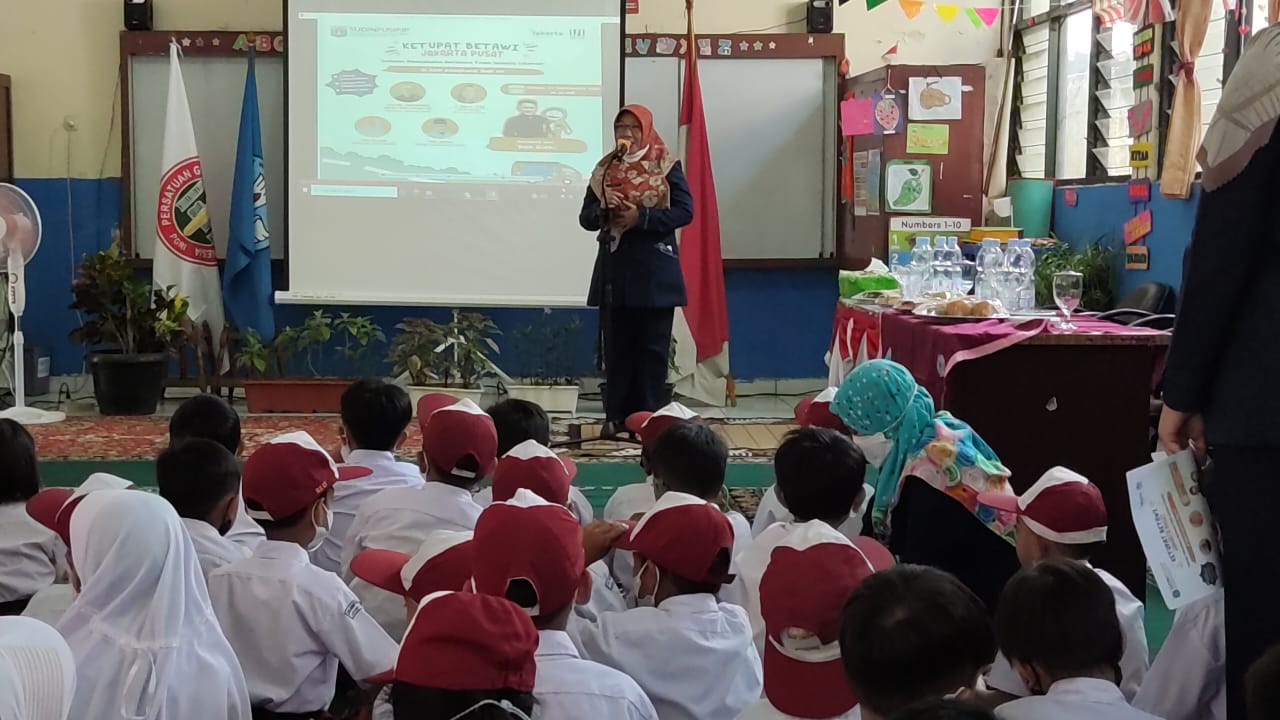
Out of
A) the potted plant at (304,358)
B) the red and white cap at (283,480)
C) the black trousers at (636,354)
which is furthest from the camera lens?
the potted plant at (304,358)

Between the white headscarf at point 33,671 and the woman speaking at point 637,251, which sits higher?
the woman speaking at point 637,251

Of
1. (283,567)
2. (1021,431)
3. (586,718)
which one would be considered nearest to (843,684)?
(586,718)

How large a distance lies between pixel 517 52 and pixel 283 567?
479 centimetres

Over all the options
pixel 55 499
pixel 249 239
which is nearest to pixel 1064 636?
pixel 55 499

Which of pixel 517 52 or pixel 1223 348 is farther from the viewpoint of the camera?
pixel 517 52

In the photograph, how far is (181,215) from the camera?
21.3 feet

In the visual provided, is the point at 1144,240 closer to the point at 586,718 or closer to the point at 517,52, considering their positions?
the point at 517,52

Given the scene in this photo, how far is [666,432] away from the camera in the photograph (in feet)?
8.55

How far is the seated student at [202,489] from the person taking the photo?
2244mm

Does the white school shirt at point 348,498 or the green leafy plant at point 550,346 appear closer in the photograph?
the white school shirt at point 348,498

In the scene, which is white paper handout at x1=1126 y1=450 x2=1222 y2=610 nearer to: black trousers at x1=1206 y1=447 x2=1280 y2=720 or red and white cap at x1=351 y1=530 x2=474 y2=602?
black trousers at x1=1206 y1=447 x2=1280 y2=720

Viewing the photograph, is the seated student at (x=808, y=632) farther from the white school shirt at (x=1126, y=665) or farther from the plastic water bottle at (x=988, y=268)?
the plastic water bottle at (x=988, y=268)

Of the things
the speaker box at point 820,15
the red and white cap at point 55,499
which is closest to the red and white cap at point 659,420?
the red and white cap at point 55,499

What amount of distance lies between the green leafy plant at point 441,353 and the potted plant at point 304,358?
36 cm
